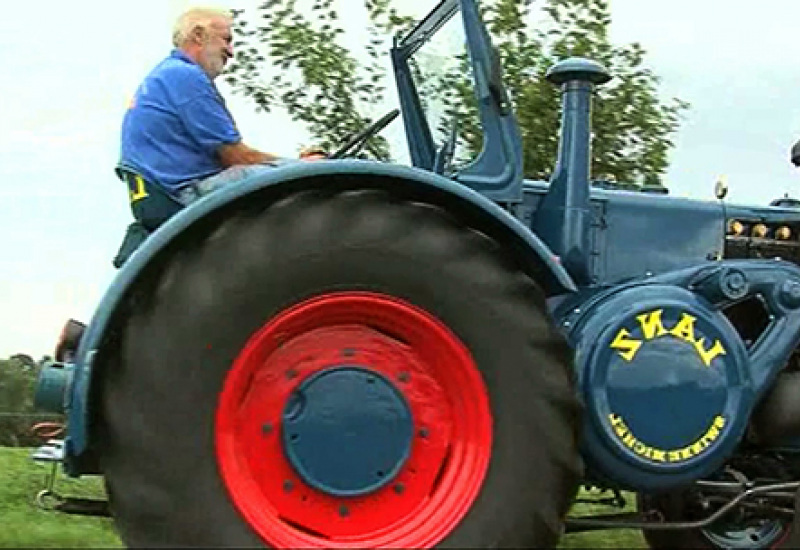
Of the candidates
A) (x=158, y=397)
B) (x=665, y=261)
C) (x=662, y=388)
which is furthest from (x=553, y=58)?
(x=158, y=397)

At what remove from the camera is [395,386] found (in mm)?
4324

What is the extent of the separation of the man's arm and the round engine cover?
Result: 128 cm

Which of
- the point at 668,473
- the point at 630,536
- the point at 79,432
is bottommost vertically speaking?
the point at 630,536

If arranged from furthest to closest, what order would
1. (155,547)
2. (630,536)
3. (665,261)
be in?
(630,536), (665,261), (155,547)

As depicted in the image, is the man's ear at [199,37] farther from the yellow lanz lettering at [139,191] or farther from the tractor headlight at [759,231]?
the tractor headlight at [759,231]

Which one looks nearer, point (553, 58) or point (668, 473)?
point (668, 473)

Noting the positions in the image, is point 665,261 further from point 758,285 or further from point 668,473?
point 668,473

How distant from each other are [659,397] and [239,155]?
1650 mm

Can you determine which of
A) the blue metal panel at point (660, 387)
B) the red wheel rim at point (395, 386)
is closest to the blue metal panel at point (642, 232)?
the blue metal panel at point (660, 387)

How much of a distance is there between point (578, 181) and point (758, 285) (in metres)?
0.77

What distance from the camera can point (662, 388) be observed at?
4.71 m

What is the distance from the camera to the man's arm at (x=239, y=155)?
5000 millimetres

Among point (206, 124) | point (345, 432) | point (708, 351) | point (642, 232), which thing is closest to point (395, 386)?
point (345, 432)

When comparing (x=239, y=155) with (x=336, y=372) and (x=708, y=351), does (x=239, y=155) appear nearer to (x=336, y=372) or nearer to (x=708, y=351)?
(x=336, y=372)
